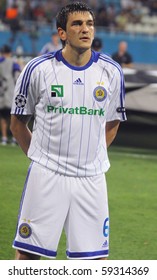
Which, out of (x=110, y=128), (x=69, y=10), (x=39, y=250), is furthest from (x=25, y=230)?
(x=69, y=10)

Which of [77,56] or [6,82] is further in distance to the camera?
[6,82]

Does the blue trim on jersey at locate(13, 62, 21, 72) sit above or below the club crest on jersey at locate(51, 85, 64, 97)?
below

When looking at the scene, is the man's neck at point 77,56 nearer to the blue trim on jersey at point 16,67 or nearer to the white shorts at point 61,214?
the white shorts at point 61,214

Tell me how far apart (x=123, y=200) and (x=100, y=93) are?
18.7 feet

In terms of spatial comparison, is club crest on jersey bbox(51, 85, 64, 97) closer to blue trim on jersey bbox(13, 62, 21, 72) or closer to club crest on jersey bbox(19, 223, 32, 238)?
club crest on jersey bbox(19, 223, 32, 238)

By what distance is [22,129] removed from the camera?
594cm

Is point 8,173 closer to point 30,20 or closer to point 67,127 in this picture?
point 67,127

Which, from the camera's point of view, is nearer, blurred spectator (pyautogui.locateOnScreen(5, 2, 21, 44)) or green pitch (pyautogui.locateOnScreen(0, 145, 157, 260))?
green pitch (pyautogui.locateOnScreen(0, 145, 157, 260))

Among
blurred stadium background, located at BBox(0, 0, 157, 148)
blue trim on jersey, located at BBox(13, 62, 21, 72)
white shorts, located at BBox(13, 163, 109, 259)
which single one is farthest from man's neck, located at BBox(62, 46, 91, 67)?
blurred stadium background, located at BBox(0, 0, 157, 148)

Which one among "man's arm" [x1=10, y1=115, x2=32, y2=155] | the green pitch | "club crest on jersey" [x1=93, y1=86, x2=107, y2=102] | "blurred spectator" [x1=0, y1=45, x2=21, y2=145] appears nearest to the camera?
"club crest on jersey" [x1=93, y1=86, x2=107, y2=102]

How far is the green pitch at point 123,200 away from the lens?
28.3 feet

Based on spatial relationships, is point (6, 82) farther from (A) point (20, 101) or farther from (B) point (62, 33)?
(B) point (62, 33)

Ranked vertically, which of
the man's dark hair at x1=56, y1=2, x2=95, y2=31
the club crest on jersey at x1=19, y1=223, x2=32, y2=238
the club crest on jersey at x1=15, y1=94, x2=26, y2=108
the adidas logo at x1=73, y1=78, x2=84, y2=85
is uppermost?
the man's dark hair at x1=56, y1=2, x2=95, y2=31

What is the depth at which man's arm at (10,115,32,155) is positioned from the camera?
5.91 metres
